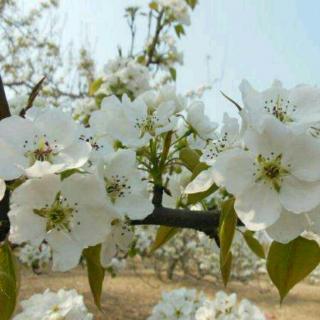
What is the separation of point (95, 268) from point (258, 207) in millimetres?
339

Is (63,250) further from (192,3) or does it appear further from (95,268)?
(192,3)

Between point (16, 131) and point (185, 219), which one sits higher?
point (16, 131)

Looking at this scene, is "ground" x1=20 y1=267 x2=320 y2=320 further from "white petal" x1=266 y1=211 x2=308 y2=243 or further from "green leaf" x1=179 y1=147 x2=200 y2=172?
"white petal" x1=266 y1=211 x2=308 y2=243

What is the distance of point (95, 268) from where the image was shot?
977 mm

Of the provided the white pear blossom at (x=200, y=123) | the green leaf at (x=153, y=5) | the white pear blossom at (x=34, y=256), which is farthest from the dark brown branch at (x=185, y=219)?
the white pear blossom at (x=34, y=256)

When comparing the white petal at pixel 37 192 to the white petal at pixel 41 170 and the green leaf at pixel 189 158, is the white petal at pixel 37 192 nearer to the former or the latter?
the white petal at pixel 41 170

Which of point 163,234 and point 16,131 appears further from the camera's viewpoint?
point 163,234

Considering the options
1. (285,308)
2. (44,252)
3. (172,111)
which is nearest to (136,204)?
(172,111)

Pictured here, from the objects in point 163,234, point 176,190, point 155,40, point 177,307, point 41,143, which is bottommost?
point 177,307

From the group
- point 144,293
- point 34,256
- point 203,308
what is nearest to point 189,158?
point 203,308

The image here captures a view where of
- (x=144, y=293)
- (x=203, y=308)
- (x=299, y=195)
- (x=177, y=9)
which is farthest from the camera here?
(x=144, y=293)

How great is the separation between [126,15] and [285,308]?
15.9ft

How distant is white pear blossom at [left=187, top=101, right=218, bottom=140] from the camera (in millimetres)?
1307

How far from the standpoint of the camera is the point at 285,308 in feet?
24.3
